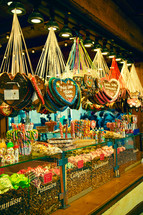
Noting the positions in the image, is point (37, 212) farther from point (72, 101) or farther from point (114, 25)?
point (114, 25)

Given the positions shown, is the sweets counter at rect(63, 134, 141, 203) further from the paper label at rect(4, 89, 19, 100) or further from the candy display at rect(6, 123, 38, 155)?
the paper label at rect(4, 89, 19, 100)

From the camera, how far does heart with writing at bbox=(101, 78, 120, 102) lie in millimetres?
2992

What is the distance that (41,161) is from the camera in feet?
Result: 6.86

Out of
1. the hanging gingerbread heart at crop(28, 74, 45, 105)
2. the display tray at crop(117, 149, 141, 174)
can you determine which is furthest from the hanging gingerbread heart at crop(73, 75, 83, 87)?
the display tray at crop(117, 149, 141, 174)

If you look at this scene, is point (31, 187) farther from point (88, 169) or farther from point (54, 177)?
point (88, 169)

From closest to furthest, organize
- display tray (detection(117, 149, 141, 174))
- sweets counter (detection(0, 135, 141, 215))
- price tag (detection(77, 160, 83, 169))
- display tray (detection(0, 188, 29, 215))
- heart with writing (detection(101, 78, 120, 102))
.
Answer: display tray (detection(0, 188, 29, 215)), sweets counter (detection(0, 135, 141, 215)), price tag (detection(77, 160, 83, 169)), heart with writing (detection(101, 78, 120, 102)), display tray (detection(117, 149, 141, 174))

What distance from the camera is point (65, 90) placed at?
7.04 ft

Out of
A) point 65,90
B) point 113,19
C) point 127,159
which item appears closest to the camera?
point 65,90

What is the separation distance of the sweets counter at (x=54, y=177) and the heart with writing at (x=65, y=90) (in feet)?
1.75

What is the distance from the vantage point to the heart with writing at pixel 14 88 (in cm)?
181

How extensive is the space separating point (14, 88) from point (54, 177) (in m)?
0.91

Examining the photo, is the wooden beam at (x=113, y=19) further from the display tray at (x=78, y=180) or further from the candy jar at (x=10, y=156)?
the display tray at (x=78, y=180)

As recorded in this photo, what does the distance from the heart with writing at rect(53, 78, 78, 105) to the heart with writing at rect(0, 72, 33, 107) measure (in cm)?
28

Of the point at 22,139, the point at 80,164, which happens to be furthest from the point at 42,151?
the point at 80,164
